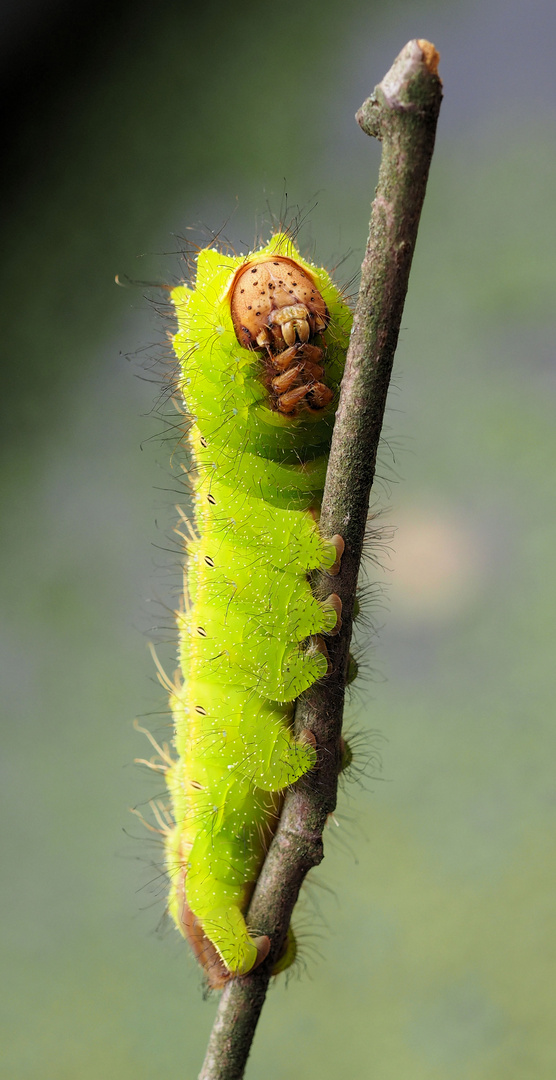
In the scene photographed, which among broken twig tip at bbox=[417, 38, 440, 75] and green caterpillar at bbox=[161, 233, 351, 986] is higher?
broken twig tip at bbox=[417, 38, 440, 75]

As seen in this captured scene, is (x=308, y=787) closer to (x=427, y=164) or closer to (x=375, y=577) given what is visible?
(x=427, y=164)

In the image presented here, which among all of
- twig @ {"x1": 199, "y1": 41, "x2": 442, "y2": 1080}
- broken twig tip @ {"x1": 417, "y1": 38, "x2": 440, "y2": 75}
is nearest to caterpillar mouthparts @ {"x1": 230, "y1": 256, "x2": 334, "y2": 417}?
twig @ {"x1": 199, "y1": 41, "x2": 442, "y2": 1080}

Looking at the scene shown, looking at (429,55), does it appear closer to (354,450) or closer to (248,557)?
(354,450)

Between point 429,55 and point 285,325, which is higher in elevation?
point 429,55

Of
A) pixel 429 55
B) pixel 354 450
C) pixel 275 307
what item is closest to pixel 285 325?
pixel 275 307

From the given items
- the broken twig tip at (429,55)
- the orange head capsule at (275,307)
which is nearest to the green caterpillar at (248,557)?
the orange head capsule at (275,307)

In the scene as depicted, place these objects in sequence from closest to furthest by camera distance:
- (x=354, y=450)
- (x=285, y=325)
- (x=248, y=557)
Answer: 1. (x=354, y=450)
2. (x=285, y=325)
3. (x=248, y=557)

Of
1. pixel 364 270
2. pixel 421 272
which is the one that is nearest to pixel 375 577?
pixel 421 272

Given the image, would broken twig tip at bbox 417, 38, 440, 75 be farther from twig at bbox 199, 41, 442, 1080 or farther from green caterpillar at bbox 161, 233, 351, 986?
green caterpillar at bbox 161, 233, 351, 986
